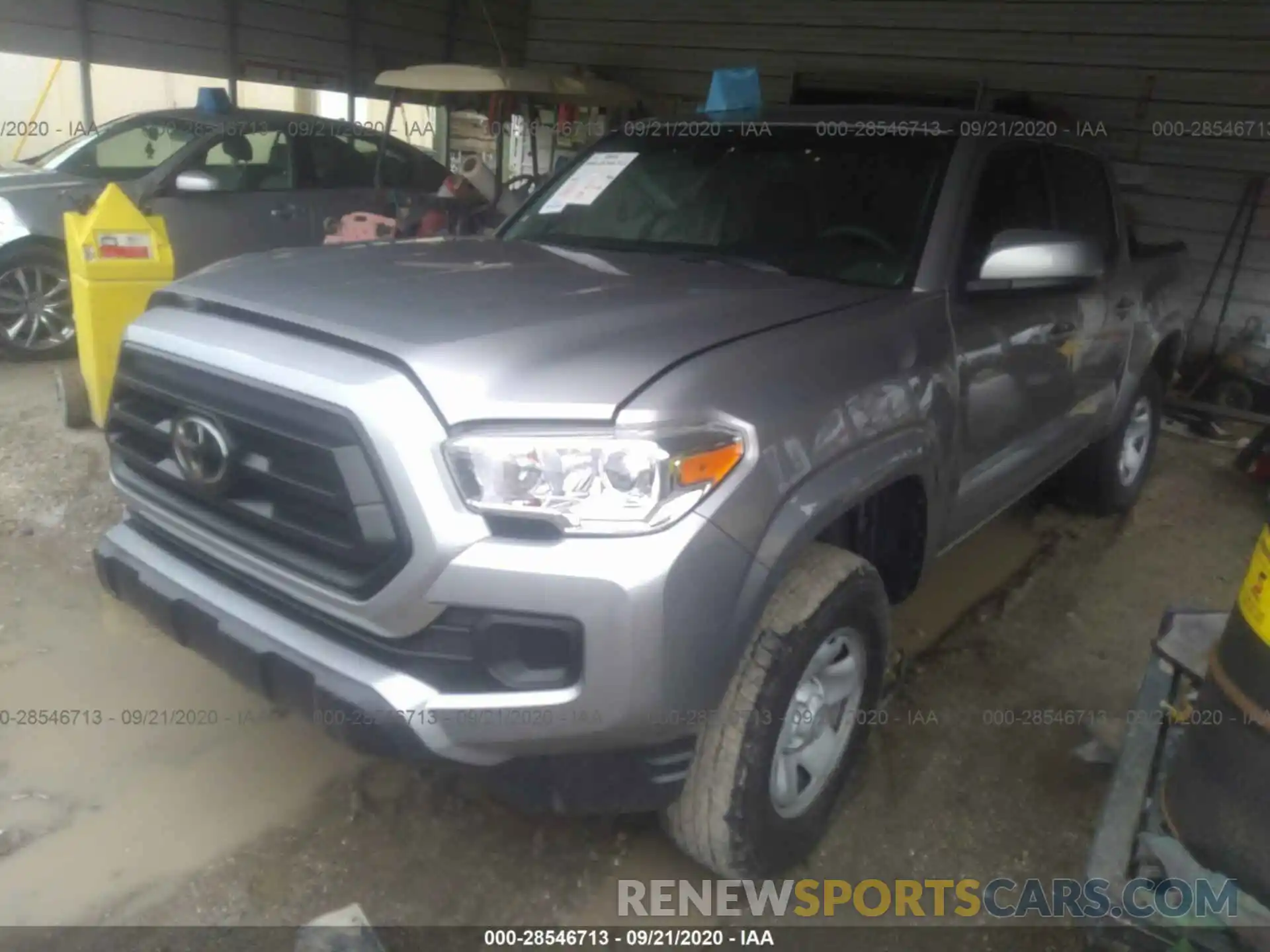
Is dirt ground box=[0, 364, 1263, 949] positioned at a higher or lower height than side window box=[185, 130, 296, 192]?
lower

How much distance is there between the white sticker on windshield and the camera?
131 inches

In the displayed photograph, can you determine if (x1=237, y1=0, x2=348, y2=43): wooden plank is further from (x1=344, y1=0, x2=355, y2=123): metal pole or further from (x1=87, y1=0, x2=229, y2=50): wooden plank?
(x1=87, y1=0, x2=229, y2=50): wooden plank

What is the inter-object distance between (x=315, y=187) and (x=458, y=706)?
6.31 metres

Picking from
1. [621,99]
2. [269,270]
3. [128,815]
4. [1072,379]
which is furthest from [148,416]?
[621,99]

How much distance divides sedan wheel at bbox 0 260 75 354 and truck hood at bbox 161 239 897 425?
4.19 m

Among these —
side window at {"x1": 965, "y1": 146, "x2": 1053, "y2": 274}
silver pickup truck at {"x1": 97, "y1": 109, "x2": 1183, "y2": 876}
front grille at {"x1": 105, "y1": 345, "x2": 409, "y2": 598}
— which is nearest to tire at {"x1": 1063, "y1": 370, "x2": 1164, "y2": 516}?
side window at {"x1": 965, "y1": 146, "x2": 1053, "y2": 274}

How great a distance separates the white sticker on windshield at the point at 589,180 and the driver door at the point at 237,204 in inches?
151

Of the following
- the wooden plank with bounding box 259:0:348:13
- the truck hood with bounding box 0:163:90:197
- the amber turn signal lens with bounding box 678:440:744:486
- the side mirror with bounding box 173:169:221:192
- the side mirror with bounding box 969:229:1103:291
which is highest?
the wooden plank with bounding box 259:0:348:13

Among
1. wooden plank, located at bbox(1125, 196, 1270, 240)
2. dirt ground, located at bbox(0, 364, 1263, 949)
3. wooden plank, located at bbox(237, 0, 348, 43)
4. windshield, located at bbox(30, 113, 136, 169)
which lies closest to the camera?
dirt ground, located at bbox(0, 364, 1263, 949)

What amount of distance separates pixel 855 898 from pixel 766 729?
2.25 ft

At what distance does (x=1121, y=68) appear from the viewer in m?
7.68

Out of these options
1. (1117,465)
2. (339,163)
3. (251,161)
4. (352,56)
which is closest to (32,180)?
(251,161)

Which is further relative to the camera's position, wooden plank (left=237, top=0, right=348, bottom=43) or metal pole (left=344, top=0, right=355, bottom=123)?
metal pole (left=344, top=0, right=355, bottom=123)

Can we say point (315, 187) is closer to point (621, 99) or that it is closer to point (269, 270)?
point (621, 99)
